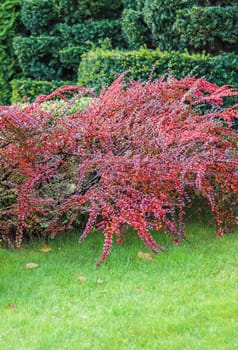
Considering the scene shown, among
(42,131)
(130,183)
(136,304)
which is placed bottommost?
(136,304)

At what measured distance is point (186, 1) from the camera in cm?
704

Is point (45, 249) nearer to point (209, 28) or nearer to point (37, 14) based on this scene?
point (209, 28)

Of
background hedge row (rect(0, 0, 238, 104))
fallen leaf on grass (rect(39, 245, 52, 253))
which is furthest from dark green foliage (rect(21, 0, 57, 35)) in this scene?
fallen leaf on grass (rect(39, 245, 52, 253))

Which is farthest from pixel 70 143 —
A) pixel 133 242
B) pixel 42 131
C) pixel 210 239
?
pixel 210 239

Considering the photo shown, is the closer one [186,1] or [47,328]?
[47,328]

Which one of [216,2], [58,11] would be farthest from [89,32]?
[216,2]

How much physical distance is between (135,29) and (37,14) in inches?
64.2

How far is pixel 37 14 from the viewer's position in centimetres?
877

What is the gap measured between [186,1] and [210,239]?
3373 millimetres

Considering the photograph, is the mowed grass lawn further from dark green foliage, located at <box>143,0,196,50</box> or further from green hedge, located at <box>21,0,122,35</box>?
green hedge, located at <box>21,0,122,35</box>

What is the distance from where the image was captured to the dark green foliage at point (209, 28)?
6785 mm

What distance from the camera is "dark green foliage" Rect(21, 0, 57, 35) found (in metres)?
8.74

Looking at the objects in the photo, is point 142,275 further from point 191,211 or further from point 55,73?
point 55,73

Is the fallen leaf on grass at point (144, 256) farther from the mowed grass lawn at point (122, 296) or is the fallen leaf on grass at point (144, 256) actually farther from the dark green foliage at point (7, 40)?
the dark green foliage at point (7, 40)
